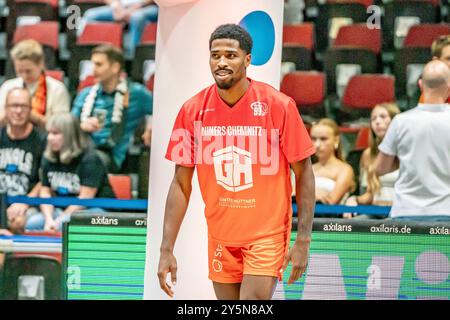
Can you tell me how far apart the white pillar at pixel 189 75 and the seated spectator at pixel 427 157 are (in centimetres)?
138

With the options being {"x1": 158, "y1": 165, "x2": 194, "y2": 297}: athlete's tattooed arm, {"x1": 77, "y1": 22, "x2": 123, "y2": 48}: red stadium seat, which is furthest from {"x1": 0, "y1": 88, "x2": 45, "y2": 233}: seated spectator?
{"x1": 158, "y1": 165, "x2": 194, "y2": 297}: athlete's tattooed arm

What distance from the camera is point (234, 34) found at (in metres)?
4.85

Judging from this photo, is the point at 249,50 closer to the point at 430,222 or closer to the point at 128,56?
the point at 430,222

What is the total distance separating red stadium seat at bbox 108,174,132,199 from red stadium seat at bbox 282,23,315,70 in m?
1.83

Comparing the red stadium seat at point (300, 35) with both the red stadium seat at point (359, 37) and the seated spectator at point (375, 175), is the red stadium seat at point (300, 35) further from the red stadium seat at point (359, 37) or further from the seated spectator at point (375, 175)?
the seated spectator at point (375, 175)

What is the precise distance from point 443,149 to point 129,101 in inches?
108

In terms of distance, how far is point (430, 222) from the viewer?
6.14 meters

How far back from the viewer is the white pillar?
5281 millimetres

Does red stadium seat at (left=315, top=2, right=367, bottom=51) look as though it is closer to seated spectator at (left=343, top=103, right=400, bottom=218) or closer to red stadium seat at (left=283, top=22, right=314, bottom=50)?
red stadium seat at (left=283, top=22, right=314, bottom=50)

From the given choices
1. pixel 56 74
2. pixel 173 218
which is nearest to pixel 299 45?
pixel 56 74

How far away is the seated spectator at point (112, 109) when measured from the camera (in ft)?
27.2
